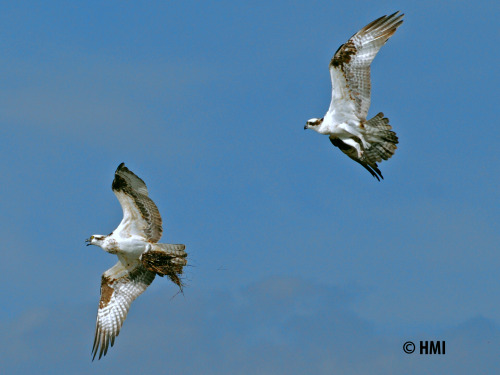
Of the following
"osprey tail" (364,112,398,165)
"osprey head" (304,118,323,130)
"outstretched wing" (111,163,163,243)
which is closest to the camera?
"outstretched wing" (111,163,163,243)

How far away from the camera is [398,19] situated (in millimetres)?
28766

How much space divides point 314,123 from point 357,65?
6.05ft

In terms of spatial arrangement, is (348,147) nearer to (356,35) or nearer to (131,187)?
(356,35)

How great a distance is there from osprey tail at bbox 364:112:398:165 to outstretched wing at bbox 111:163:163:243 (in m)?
5.05

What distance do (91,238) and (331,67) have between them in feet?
22.1

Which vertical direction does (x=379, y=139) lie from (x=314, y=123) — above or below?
below

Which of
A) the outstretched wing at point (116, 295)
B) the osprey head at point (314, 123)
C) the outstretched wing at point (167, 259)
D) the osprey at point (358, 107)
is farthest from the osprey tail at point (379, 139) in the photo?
the outstretched wing at point (116, 295)

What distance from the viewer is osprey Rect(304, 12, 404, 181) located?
2853 centimetres

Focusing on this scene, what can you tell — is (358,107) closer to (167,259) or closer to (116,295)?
(167,259)

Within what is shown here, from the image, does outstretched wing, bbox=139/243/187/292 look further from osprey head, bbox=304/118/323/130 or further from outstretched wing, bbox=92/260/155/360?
osprey head, bbox=304/118/323/130

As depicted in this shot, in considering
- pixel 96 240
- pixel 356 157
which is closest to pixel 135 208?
pixel 96 240

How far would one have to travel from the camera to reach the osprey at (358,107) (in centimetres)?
2853

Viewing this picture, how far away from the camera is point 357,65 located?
93.6 ft

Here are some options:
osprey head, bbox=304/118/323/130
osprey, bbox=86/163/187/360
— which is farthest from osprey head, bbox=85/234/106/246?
osprey head, bbox=304/118/323/130
